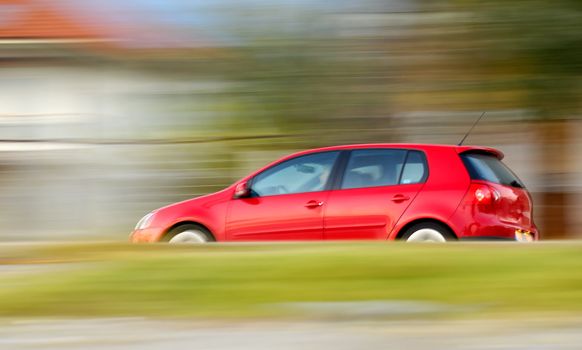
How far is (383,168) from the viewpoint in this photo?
10219mm

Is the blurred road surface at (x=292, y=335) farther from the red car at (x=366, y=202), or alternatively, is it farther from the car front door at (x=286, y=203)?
the car front door at (x=286, y=203)

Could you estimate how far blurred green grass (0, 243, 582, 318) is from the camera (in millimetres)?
5566

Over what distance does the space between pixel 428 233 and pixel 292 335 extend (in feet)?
16.8

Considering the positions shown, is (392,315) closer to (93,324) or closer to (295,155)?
(93,324)

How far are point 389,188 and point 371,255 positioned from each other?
10.6ft

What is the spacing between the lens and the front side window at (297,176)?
10.3m

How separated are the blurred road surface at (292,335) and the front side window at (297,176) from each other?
524cm

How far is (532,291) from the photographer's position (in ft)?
18.9

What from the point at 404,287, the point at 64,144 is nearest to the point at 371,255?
the point at 404,287

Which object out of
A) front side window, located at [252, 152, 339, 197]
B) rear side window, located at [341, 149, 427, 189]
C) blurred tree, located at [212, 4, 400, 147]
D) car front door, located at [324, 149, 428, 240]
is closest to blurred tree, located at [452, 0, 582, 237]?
blurred tree, located at [212, 4, 400, 147]

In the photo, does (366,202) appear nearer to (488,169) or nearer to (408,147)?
(408,147)

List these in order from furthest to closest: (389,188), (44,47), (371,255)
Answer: (44,47) < (389,188) < (371,255)

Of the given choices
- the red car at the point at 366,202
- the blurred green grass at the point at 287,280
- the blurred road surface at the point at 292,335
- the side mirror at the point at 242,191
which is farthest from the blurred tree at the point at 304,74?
the blurred road surface at the point at 292,335

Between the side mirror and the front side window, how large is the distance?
2.7 inches
